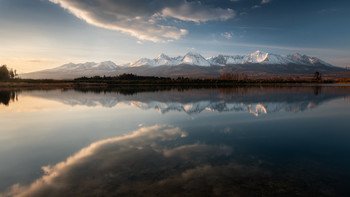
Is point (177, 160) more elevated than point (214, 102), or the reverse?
point (214, 102)

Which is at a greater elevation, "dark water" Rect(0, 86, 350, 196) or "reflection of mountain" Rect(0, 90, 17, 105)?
"reflection of mountain" Rect(0, 90, 17, 105)

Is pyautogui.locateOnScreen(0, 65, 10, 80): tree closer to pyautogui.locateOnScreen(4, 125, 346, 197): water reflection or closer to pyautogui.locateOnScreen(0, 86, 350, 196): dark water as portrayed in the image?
pyautogui.locateOnScreen(0, 86, 350, 196): dark water

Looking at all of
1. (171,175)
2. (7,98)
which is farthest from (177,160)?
(7,98)

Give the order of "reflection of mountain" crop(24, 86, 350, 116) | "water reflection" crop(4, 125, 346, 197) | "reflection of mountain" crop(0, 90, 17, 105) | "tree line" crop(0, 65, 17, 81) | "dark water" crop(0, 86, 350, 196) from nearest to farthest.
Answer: "water reflection" crop(4, 125, 346, 197)
"dark water" crop(0, 86, 350, 196)
"reflection of mountain" crop(24, 86, 350, 116)
"reflection of mountain" crop(0, 90, 17, 105)
"tree line" crop(0, 65, 17, 81)

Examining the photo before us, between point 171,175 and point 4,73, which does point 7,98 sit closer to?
point 171,175

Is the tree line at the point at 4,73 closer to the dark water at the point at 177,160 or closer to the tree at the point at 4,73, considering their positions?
the tree at the point at 4,73

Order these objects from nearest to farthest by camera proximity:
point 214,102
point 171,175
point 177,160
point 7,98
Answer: point 171,175 < point 177,160 < point 214,102 < point 7,98

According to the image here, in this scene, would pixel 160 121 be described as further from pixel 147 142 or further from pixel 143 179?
pixel 143 179

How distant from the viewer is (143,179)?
7.60 metres

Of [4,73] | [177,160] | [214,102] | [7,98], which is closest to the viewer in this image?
[177,160]

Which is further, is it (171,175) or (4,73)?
(4,73)

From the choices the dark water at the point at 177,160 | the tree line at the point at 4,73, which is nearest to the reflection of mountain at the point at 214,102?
the dark water at the point at 177,160

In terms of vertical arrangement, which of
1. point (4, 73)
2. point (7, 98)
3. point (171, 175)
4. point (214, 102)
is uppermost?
point (4, 73)

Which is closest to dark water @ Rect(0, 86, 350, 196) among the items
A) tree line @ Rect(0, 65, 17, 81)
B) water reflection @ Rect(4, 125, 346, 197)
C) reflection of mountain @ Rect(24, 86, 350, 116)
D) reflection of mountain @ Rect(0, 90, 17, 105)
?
water reflection @ Rect(4, 125, 346, 197)
